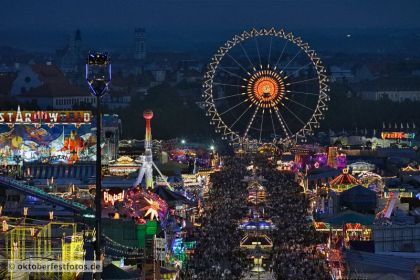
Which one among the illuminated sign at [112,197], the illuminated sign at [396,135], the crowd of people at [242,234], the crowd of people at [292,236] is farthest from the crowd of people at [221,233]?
the illuminated sign at [396,135]

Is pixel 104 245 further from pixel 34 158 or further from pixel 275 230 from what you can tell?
pixel 34 158

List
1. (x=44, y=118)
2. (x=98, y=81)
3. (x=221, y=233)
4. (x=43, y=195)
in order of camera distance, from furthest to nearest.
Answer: (x=44, y=118) → (x=43, y=195) → (x=221, y=233) → (x=98, y=81)

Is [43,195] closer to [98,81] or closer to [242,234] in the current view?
[242,234]

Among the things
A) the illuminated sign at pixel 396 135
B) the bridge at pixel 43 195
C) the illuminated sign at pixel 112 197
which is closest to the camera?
the bridge at pixel 43 195

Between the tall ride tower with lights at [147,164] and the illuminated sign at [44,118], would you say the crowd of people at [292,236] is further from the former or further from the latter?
the illuminated sign at [44,118]

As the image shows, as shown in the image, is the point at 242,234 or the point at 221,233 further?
the point at 221,233

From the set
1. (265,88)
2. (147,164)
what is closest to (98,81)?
(147,164)

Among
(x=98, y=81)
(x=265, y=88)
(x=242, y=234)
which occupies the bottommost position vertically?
(x=242, y=234)

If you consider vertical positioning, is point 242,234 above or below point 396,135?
below
